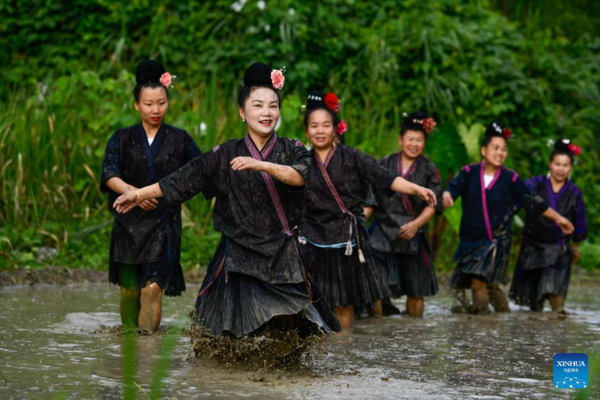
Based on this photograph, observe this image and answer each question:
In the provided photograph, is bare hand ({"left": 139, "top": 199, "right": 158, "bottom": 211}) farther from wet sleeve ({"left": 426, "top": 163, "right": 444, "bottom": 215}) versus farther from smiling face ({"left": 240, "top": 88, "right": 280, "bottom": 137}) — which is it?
wet sleeve ({"left": 426, "top": 163, "right": 444, "bottom": 215})

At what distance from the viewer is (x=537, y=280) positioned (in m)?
9.93

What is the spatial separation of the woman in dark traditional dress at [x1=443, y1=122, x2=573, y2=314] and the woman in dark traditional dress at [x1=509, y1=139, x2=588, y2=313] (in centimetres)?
39

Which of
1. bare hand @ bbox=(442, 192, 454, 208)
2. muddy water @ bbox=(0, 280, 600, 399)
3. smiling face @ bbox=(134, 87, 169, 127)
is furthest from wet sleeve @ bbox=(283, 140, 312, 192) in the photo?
bare hand @ bbox=(442, 192, 454, 208)

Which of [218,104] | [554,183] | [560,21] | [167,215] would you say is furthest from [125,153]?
[560,21]

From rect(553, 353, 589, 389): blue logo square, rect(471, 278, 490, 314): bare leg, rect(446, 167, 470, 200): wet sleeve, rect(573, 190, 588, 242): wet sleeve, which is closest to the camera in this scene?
rect(553, 353, 589, 389): blue logo square

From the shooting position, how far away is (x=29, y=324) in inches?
282

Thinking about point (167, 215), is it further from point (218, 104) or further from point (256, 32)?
point (256, 32)

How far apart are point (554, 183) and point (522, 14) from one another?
10531 mm

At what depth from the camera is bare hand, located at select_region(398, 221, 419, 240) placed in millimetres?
8602

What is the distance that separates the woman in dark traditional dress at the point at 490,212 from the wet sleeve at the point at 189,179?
12.4 ft

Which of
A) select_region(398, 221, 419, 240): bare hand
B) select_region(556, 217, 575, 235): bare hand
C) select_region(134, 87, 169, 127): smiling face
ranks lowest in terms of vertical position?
select_region(398, 221, 419, 240): bare hand

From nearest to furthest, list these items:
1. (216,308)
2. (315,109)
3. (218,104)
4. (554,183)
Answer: (216,308), (315,109), (554,183), (218,104)

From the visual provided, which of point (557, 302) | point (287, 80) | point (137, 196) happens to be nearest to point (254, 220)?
point (137, 196)

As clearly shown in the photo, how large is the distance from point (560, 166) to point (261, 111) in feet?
16.0
